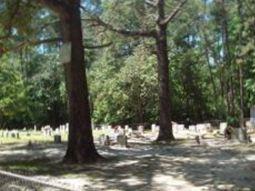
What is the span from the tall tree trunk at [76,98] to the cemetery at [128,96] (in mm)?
32

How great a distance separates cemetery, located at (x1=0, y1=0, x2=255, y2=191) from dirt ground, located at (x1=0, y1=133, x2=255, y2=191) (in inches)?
1.1

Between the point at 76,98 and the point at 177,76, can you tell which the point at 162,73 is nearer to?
the point at 76,98

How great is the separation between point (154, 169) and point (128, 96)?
31.9 meters

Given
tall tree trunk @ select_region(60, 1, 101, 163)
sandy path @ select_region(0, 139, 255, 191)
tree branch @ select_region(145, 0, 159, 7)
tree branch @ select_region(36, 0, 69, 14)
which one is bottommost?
sandy path @ select_region(0, 139, 255, 191)

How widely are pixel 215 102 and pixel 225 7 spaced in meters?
19.8

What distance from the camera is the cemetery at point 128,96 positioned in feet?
42.1

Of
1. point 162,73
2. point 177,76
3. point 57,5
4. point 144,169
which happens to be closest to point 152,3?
point 162,73

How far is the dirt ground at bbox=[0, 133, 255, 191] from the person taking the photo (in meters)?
11.6

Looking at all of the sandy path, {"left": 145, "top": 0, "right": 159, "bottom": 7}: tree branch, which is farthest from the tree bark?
{"left": 145, "top": 0, "right": 159, "bottom": 7}: tree branch

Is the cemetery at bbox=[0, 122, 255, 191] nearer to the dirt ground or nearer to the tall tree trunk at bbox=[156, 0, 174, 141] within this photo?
the dirt ground

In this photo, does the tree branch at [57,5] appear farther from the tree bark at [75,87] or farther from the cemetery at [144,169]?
the cemetery at [144,169]

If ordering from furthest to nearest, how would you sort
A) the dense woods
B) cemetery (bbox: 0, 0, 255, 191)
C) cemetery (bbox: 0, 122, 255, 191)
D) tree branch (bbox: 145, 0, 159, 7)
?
the dense woods → tree branch (bbox: 145, 0, 159, 7) → cemetery (bbox: 0, 0, 255, 191) → cemetery (bbox: 0, 122, 255, 191)

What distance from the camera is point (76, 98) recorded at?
16.5 m

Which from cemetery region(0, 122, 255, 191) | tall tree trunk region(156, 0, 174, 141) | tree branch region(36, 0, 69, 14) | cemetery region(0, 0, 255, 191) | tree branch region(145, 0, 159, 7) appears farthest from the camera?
tree branch region(145, 0, 159, 7)
